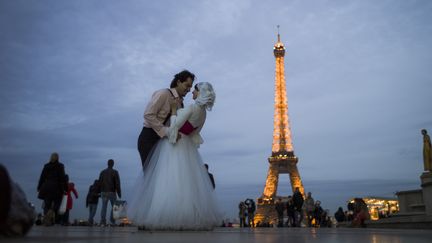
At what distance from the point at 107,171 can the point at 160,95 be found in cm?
477

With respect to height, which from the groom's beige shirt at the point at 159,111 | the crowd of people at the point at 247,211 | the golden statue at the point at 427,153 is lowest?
the crowd of people at the point at 247,211

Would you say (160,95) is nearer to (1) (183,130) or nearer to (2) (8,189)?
(1) (183,130)

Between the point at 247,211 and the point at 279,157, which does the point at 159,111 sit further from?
the point at 279,157

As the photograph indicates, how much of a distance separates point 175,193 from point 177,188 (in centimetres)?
6

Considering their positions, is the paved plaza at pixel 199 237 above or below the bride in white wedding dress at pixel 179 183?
below

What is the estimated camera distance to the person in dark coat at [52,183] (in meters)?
→ 8.05

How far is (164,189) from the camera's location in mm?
4277

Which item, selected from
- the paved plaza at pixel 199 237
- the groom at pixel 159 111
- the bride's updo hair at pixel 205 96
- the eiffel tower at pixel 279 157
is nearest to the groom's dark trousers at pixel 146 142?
the groom at pixel 159 111

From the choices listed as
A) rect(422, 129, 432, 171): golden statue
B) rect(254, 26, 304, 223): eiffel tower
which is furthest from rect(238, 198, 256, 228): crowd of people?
rect(254, 26, 304, 223): eiffel tower

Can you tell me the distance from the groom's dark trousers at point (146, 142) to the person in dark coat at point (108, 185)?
4401 millimetres

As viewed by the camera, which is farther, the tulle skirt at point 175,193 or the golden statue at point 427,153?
the golden statue at point 427,153

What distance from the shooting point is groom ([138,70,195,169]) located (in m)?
4.65

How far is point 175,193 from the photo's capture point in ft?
14.0

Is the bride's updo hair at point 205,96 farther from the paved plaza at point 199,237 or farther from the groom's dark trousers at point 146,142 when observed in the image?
the paved plaza at point 199,237
